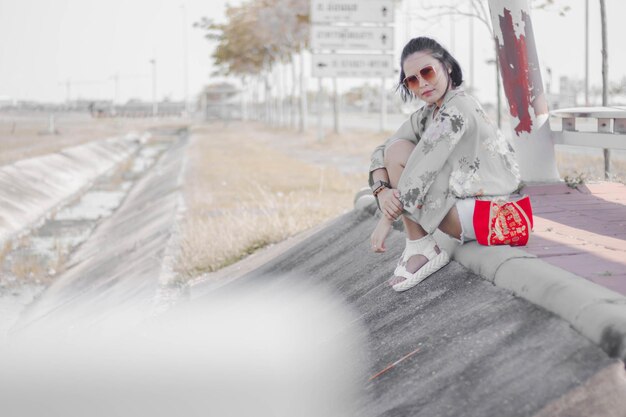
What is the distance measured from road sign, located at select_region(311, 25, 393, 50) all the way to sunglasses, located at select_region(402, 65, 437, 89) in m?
11.6

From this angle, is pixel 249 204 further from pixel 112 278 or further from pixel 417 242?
pixel 417 242

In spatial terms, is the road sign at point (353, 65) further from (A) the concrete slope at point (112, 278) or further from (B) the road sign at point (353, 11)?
(A) the concrete slope at point (112, 278)

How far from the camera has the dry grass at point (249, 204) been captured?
9.13 metres

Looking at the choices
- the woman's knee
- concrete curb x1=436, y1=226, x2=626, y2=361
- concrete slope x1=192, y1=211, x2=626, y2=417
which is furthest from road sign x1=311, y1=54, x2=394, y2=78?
concrete curb x1=436, y1=226, x2=626, y2=361

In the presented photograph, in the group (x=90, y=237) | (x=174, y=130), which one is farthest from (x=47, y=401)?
(x=174, y=130)

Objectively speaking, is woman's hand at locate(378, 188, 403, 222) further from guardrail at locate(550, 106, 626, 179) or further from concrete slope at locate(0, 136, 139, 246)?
concrete slope at locate(0, 136, 139, 246)

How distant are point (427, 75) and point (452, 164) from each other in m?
0.42

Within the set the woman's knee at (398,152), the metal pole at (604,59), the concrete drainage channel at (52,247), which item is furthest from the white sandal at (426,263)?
the concrete drainage channel at (52,247)

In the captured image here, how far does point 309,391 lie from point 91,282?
672 cm

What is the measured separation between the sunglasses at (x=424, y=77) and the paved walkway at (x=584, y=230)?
86 cm

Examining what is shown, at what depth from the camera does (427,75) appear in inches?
177

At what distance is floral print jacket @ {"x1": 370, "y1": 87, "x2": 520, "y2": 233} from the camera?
4.34 metres

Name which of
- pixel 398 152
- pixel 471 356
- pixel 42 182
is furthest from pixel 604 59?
pixel 42 182

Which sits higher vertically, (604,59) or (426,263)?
(604,59)
